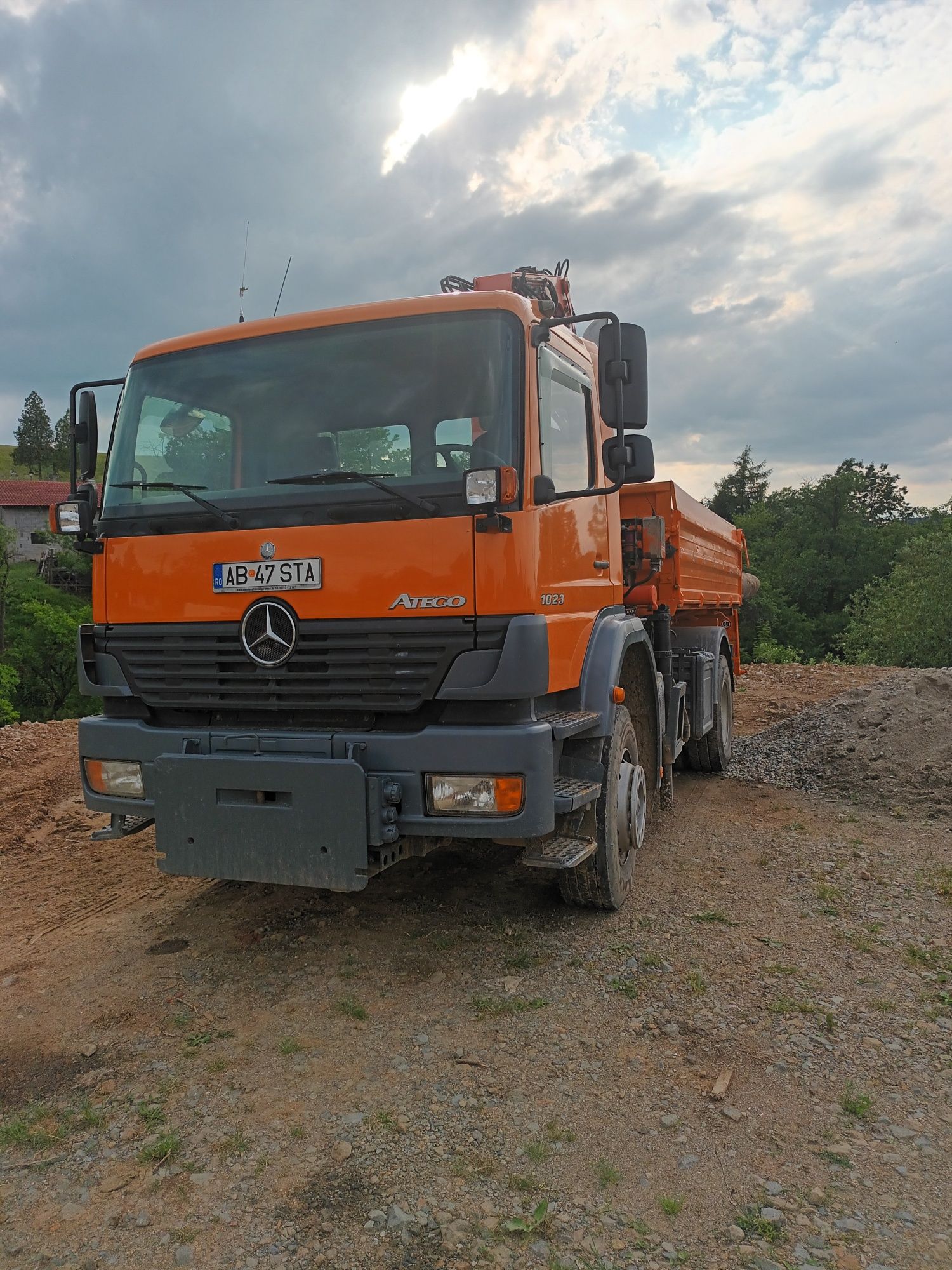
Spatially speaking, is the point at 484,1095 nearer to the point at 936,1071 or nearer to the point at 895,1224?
the point at 895,1224

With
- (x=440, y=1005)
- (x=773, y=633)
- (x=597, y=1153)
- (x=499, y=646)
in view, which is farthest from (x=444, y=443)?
(x=773, y=633)

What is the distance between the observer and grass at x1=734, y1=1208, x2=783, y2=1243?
7.39ft

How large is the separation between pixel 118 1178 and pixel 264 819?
4.14 feet

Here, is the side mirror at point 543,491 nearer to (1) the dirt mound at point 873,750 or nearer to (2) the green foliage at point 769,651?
(1) the dirt mound at point 873,750

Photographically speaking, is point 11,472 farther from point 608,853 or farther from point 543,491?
point 543,491

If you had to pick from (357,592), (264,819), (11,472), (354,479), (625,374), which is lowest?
(264,819)

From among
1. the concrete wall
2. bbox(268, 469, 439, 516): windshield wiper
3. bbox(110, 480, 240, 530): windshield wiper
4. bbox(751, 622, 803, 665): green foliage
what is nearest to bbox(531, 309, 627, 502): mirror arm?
bbox(268, 469, 439, 516): windshield wiper

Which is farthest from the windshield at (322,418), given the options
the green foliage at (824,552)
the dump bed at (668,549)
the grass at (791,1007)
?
the green foliage at (824,552)

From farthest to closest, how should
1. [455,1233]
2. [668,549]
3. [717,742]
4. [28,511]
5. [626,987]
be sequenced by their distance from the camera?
[28,511] < [717,742] < [668,549] < [626,987] < [455,1233]

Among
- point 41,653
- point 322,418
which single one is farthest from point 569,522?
point 41,653

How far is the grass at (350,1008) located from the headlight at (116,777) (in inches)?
49.4

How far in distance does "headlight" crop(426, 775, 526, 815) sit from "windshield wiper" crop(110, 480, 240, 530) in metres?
1.32

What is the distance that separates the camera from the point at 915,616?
28.0 meters

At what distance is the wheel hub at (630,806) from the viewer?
14.3 feet
